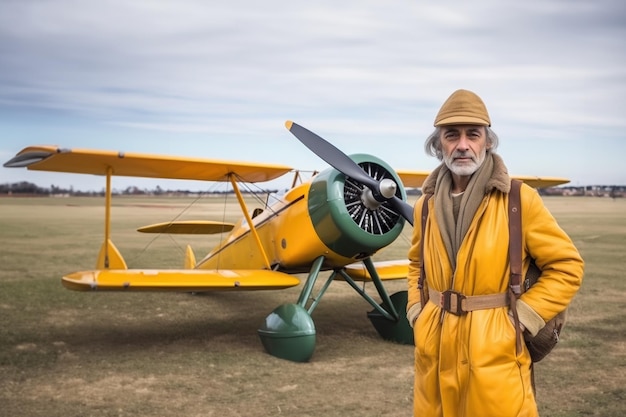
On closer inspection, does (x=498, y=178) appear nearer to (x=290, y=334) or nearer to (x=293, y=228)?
(x=290, y=334)

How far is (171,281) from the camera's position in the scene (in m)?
6.70

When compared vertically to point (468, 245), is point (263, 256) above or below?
below

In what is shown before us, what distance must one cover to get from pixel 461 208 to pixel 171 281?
477 centimetres

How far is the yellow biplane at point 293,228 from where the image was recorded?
639 cm

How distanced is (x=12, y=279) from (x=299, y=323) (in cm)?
740

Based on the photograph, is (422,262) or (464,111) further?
(422,262)

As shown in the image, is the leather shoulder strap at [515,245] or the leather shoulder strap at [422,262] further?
the leather shoulder strap at [422,262]

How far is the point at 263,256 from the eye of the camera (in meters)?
7.60

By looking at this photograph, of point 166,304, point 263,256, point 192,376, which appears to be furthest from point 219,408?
point 166,304

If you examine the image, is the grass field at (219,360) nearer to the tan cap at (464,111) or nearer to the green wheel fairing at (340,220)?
the green wheel fairing at (340,220)

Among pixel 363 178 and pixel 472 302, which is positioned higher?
pixel 363 178

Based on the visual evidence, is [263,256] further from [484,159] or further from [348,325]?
[484,159]

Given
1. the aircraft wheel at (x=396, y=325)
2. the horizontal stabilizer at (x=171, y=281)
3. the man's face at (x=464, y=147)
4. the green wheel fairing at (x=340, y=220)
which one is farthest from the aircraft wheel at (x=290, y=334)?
the man's face at (x=464, y=147)

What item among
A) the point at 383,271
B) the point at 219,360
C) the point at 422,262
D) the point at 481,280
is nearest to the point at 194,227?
the point at 383,271
